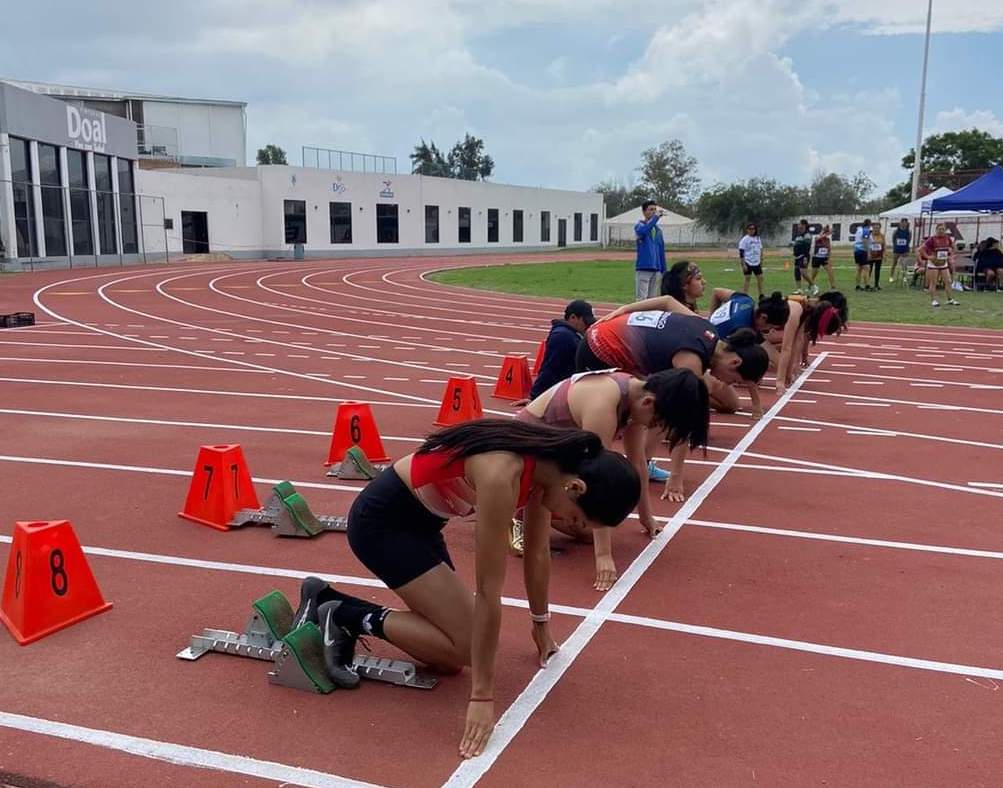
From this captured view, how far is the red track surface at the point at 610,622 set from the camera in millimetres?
3178

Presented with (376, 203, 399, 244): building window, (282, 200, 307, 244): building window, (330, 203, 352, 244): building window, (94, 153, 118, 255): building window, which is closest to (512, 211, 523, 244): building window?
(376, 203, 399, 244): building window

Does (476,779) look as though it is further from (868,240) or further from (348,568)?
(868,240)

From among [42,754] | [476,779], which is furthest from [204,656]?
[476,779]

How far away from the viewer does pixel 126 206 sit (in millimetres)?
38250

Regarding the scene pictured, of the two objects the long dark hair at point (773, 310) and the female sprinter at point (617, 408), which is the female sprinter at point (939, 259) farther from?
the female sprinter at point (617, 408)

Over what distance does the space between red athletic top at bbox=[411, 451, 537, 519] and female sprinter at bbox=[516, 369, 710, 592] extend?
0.27 metres

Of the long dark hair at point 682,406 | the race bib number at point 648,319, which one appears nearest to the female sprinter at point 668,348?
the race bib number at point 648,319

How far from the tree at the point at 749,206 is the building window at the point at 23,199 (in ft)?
163

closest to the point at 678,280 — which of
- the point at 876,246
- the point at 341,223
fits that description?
the point at 876,246

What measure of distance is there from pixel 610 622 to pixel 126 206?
128ft

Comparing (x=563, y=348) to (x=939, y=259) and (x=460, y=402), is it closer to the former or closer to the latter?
(x=460, y=402)

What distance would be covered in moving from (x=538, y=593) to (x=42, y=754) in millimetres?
1907

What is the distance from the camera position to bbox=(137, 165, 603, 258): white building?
43719 millimetres

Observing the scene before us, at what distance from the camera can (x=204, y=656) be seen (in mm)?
3924
